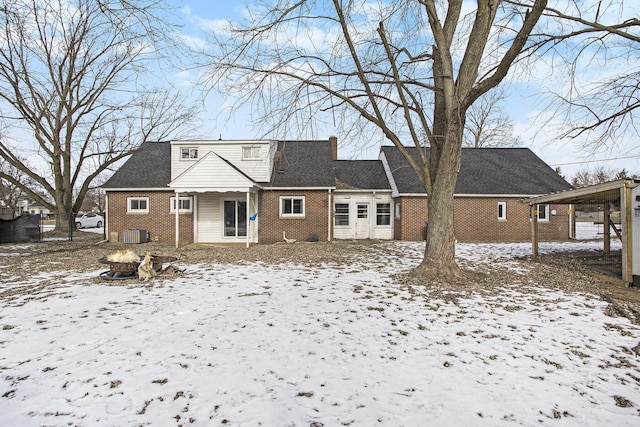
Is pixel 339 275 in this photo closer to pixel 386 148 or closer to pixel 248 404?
pixel 248 404

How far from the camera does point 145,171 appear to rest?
18.4 metres

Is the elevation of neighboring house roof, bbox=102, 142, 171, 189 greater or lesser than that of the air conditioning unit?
greater

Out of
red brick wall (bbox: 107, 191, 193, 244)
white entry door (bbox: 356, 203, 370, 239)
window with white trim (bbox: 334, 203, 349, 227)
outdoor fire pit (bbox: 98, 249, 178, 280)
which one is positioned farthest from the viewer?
white entry door (bbox: 356, 203, 370, 239)

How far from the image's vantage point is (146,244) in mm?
16719

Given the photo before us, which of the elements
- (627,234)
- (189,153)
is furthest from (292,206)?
(627,234)

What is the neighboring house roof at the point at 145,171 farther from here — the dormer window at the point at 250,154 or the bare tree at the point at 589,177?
the bare tree at the point at 589,177

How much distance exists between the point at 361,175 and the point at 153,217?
37.7ft

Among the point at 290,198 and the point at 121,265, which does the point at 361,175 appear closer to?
the point at 290,198

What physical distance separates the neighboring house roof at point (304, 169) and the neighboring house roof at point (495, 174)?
3.54 meters

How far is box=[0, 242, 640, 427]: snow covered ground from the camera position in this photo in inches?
116

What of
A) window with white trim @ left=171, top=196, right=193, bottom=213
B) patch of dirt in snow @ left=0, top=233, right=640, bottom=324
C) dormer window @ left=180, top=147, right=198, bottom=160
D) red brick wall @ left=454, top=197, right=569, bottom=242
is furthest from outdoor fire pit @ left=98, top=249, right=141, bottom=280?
red brick wall @ left=454, top=197, right=569, bottom=242

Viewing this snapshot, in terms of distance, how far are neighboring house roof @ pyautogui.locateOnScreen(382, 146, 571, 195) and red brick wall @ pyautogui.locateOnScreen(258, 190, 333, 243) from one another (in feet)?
13.9

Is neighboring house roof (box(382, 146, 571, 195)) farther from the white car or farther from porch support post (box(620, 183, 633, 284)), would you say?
the white car

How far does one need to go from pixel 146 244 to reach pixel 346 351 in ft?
50.1
